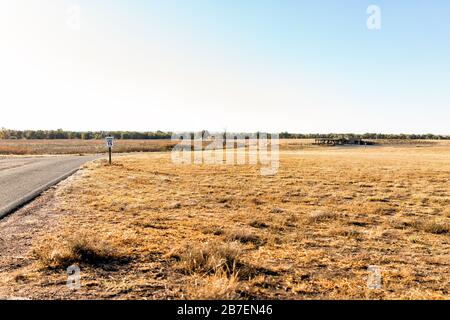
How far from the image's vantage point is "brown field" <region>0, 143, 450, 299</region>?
5094 millimetres

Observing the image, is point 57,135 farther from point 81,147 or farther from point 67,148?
point 67,148

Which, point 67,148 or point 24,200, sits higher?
point 67,148

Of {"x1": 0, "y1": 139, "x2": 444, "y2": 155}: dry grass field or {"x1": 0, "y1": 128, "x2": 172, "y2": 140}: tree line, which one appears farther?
{"x1": 0, "y1": 128, "x2": 172, "y2": 140}: tree line

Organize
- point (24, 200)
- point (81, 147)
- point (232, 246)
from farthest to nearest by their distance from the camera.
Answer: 1. point (81, 147)
2. point (24, 200)
3. point (232, 246)

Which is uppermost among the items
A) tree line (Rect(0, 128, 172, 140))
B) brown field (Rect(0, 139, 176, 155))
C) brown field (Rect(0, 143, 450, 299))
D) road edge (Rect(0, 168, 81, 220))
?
tree line (Rect(0, 128, 172, 140))

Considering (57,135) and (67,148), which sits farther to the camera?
(57,135)

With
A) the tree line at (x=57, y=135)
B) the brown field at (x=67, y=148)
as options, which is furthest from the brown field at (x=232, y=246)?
the tree line at (x=57, y=135)

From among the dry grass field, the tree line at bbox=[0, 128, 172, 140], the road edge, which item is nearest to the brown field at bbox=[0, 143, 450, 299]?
the road edge

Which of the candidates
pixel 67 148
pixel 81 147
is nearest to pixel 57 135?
pixel 81 147

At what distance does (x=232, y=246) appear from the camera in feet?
21.8

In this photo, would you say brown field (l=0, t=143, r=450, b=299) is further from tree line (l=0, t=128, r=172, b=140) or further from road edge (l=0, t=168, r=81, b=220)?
tree line (l=0, t=128, r=172, b=140)

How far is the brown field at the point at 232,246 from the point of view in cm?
509
